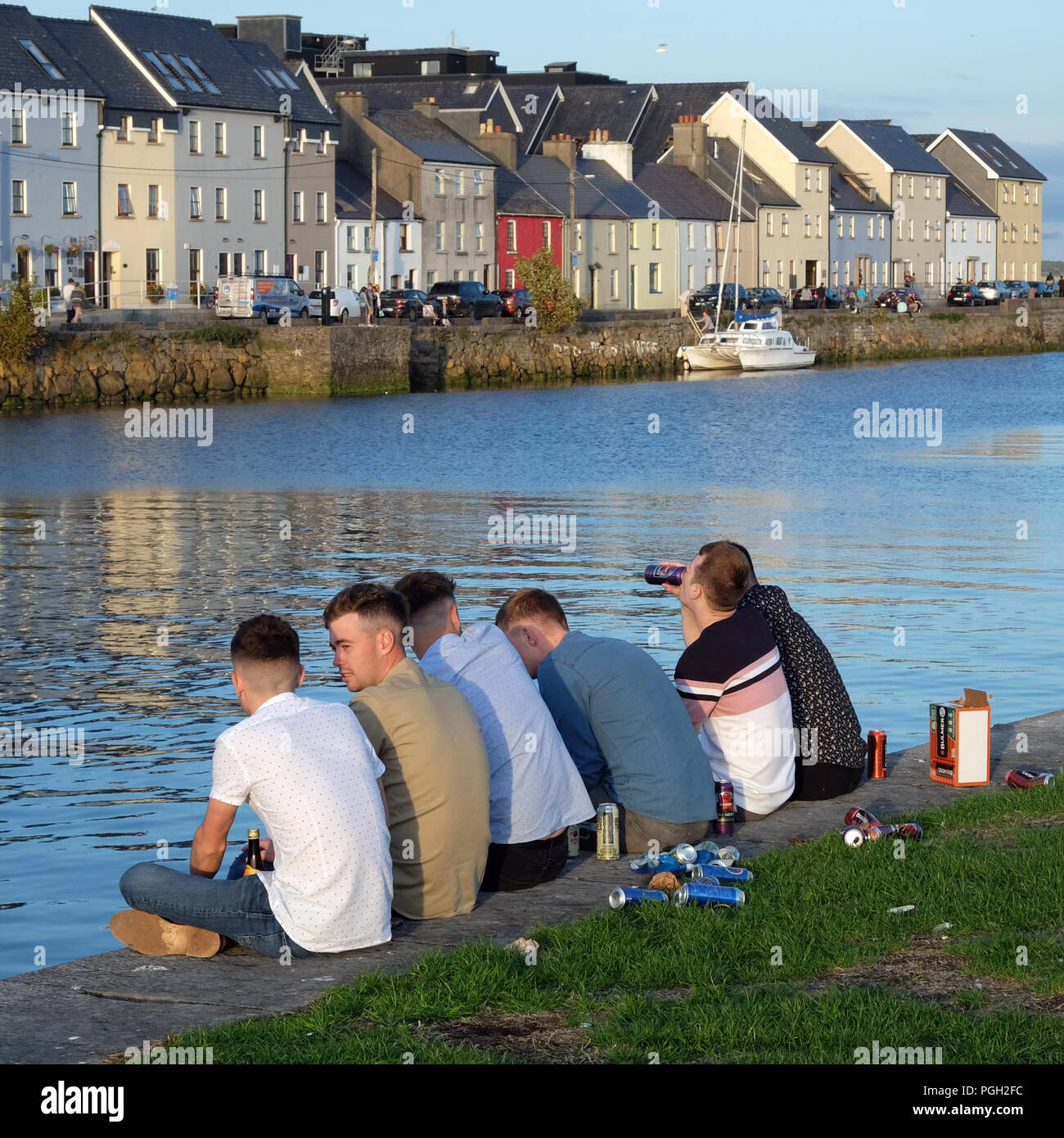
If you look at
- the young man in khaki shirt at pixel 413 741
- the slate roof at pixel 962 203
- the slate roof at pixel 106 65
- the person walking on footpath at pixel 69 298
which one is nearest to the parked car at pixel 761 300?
the slate roof at pixel 106 65

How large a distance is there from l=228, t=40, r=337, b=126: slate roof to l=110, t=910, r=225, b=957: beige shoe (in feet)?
238

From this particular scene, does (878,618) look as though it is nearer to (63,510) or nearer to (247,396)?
(63,510)

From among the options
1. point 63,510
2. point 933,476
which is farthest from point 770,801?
point 933,476

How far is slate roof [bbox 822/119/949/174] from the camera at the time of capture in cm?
12000

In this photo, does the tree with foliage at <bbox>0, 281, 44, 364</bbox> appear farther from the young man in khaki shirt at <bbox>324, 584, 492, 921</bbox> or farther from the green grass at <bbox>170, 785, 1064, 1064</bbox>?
the green grass at <bbox>170, 785, 1064, 1064</bbox>

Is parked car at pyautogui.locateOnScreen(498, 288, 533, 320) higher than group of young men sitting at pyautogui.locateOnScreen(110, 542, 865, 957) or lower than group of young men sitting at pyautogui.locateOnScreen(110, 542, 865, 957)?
higher

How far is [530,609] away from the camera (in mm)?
8133

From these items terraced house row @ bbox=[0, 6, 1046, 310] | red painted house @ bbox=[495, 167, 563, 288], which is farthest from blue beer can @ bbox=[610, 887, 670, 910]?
red painted house @ bbox=[495, 167, 563, 288]

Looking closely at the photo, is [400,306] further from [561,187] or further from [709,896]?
[709,896]

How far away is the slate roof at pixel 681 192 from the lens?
9962 centimetres

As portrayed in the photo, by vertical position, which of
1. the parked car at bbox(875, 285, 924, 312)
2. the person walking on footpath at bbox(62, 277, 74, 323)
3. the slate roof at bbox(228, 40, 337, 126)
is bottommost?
Result: the person walking on footpath at bbox(62, 277, 74, 323)

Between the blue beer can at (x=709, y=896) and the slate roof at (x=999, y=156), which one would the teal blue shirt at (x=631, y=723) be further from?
the slate roof at (x=999, y=156)

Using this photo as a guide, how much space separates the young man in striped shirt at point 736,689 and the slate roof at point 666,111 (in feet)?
333

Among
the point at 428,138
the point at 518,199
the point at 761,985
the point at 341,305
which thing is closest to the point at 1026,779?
the point at 761,985
